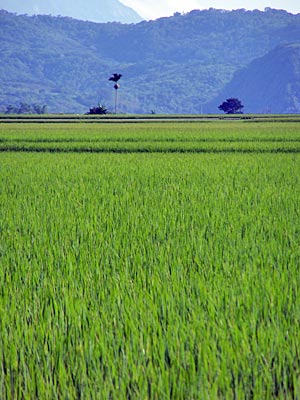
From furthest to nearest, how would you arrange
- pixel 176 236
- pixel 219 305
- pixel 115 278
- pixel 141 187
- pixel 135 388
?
pixel 141 187 → pixel 176 236 → pixel 115 278 → pixel 219 305 → pixel 135 388

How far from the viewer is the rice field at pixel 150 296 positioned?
1969 millimetres

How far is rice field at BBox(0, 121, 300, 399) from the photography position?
6.46 ft

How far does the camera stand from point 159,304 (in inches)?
105

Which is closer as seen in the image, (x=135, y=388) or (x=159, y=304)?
(x=135, y=388)

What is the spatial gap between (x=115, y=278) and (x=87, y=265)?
0.40 metres

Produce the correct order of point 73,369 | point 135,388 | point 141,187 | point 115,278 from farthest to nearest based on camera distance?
point 141,187 → point 115,278 → point 73,369 → point 135,388

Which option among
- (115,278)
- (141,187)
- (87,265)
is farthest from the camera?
(141,187)

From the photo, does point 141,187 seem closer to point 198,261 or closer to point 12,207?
point 12,207

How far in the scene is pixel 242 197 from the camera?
21.4 feet

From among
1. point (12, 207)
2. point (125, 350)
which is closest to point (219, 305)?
point (125, 350)

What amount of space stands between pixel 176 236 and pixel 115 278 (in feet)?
4.59

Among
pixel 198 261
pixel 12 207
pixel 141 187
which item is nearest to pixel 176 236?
pixel 198 261

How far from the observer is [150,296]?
2.72 metres

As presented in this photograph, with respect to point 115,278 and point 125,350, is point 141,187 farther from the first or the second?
point 125,350
